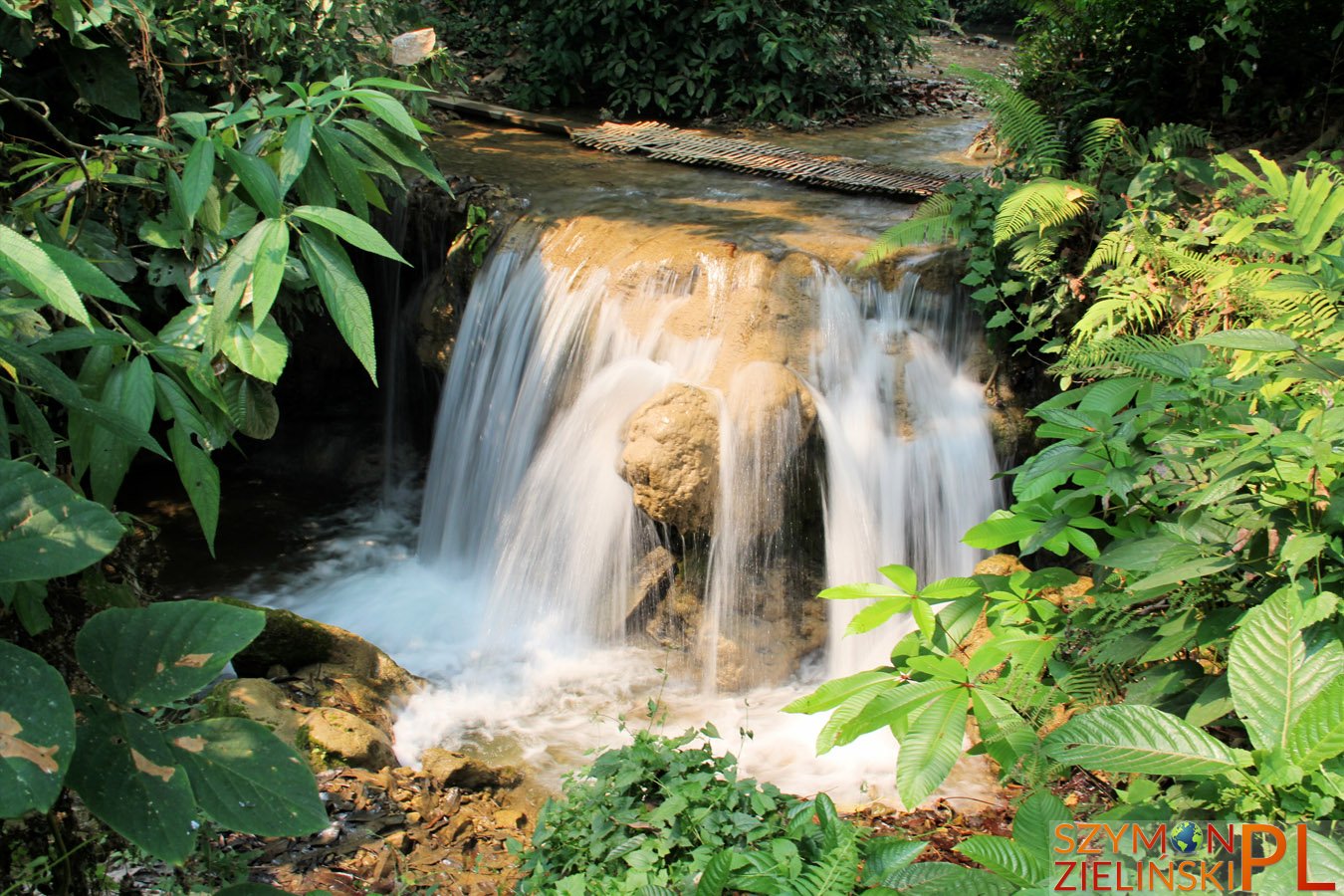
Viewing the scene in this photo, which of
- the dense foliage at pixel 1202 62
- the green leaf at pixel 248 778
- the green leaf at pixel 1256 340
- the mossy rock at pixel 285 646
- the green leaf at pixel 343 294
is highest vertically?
the dense foliage at pixel 1202 62

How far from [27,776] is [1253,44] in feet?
22.4

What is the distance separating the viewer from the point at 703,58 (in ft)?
35.3

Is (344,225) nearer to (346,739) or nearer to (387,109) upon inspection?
(387,109)

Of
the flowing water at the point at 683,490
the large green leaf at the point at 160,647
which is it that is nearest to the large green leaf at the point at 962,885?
the large green leaf at the point at 160,647

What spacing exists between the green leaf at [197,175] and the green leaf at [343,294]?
0.73 feet


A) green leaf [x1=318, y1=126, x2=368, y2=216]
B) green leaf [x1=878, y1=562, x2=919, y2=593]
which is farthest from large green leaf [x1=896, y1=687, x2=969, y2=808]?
green leaf [x1=318, y1=126, x2=368, y2=216]

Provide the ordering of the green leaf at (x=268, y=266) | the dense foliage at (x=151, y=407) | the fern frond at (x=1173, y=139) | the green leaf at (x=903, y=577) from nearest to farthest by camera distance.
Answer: the dense foliage at (x=151, y=407) → the green leaf at (x=268, y=266) → the green leaf at (x=903, y=577) → the fern frond at (x=1173, y=139)

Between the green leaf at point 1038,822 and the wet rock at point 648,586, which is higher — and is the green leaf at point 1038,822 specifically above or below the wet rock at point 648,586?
above

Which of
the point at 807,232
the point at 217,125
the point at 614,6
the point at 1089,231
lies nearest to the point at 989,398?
the point at 1089,231

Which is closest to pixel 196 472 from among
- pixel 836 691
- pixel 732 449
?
pixel 836 691

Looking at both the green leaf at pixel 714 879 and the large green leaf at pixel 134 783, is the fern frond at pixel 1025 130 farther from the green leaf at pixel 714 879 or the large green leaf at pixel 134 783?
the large green leaf at pixel 134 783

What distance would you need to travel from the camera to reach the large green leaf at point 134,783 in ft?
2.97

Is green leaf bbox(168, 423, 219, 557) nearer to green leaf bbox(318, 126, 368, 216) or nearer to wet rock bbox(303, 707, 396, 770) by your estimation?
green leaf bbox(318, 126, 368, 216)

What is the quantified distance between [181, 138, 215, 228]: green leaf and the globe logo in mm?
1738
